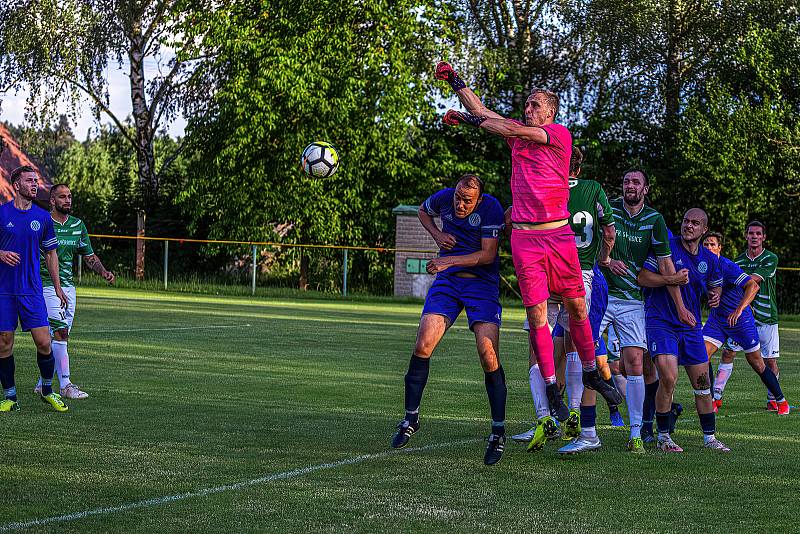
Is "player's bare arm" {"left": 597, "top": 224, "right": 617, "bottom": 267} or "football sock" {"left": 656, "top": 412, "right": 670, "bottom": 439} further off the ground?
"player's bare arm" {"left": 597, "top": 224, "right": 617, "bottom": 267}

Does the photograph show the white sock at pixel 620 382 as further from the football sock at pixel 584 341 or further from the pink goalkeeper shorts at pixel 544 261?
the pink goalkeeper shorts at pixel 544 261

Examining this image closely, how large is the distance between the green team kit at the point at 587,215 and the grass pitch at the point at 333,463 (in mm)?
1499

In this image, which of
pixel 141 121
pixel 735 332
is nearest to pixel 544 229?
pixel 735 332

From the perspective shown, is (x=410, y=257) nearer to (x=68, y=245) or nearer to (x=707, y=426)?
(x=68, y=245)

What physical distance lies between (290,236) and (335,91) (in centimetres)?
526

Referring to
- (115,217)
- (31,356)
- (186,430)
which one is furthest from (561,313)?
(115,217)

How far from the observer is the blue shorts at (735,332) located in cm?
1173

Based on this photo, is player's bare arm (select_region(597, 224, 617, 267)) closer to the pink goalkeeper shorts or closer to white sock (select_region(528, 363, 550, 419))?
the pink goalkeeper shorts

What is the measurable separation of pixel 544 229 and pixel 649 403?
223 cm

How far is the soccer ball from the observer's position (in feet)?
60.7

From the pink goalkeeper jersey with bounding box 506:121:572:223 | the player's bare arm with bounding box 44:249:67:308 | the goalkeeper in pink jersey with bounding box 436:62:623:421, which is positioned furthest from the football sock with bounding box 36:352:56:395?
the pink goalkeeper jersey with bounding box 506:121:572:223

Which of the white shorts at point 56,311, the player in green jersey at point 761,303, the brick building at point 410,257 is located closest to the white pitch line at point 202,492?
the white shorts at point 56,311

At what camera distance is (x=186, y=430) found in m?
8.60

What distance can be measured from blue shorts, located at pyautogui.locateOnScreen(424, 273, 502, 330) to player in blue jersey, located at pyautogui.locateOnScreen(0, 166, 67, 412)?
12.0ft
